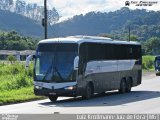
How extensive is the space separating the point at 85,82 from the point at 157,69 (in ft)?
110

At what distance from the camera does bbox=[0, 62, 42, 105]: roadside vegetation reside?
26686 mm

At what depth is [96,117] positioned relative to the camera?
16688mm

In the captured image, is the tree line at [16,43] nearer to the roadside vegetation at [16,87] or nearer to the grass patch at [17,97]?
the roadside vegetation at [16,87]

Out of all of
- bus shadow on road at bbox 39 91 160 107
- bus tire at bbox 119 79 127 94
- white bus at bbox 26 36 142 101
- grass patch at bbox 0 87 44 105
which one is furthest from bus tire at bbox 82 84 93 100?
bus tire at bbox 119 79 127 94

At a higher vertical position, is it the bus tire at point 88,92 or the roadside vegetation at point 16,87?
the bus tire at point 88,92

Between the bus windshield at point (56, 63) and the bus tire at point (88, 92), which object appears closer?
the bus windshield at point (56, 63)

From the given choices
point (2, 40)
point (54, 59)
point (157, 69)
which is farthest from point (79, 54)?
point (2, 40)

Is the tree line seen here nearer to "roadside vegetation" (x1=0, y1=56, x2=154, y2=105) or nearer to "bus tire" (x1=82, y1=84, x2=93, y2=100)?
"roadside vegetation" (x1=0, y1=56, x2=154, y2=105)

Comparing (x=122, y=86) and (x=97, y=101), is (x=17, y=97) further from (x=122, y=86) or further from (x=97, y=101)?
(x=122, y=86)

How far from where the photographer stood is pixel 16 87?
34500 mm

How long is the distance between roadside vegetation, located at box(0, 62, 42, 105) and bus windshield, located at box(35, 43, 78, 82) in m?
2.26

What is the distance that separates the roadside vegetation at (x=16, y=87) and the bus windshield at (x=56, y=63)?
226 centimetres

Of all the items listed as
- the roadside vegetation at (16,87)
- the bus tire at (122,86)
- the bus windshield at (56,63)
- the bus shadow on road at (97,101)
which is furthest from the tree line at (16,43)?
the bus windshield at (56,63)

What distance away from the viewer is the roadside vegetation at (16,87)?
26.7 meters
